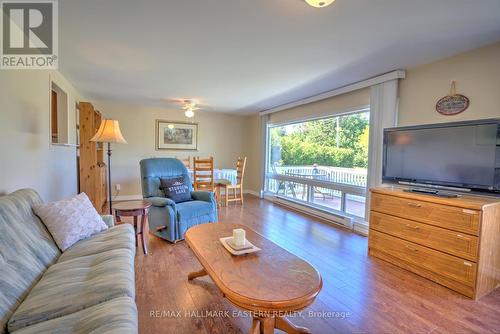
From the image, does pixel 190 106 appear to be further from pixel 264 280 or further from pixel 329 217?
pixel 264 280

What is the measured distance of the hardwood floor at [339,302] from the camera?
5.41ft

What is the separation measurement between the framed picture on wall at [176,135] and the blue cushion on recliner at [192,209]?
2.99 metres

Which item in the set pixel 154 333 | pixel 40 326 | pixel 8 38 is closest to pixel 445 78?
pixel 154 333

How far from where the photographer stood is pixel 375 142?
3.28 m

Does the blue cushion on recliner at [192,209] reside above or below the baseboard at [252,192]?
above

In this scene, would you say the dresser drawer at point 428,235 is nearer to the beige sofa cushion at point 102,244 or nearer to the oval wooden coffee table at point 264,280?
the oval wooden coffee table at point 264,280

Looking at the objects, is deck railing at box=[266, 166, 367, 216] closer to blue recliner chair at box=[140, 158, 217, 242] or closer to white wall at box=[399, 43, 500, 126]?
white wall at box=[399, 43, 500, 126]

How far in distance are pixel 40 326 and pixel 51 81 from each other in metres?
2.97

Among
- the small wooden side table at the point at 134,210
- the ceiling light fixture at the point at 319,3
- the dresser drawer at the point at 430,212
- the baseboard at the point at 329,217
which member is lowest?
the baseboard at the point at 329,217

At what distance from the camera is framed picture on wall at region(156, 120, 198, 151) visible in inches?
229

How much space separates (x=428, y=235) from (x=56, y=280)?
285 cm

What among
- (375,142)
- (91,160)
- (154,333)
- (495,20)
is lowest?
(154,333)

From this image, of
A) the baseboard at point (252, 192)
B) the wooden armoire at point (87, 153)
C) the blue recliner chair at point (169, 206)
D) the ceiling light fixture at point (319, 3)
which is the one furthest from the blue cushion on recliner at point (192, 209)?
the baseboard at point (252, 192)

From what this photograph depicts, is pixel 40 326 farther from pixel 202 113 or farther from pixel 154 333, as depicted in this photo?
pixel 202 113
